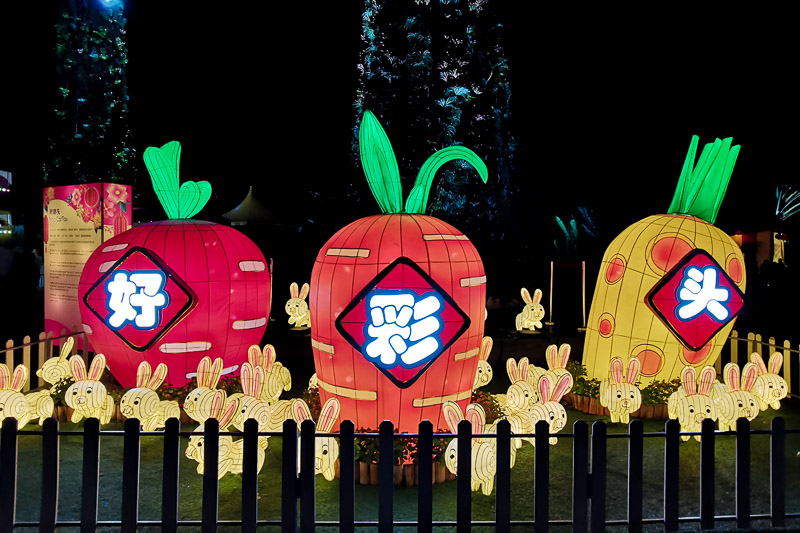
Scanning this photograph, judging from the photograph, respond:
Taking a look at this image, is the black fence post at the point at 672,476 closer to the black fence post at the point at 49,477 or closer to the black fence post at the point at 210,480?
the black fence post at the point at 210,480

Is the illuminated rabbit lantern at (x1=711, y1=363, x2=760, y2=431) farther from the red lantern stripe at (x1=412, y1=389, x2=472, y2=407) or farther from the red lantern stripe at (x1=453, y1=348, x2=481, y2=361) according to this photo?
the red lantern stripe at (x1=412, y1=389, x2=472, y2=407)

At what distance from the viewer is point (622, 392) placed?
629cm

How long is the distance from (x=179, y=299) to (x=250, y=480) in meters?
3.31

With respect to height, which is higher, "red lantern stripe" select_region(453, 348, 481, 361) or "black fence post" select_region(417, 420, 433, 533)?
→ "red lantern stripe" select_region(453, 348, 481, 361)

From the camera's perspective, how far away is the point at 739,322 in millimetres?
13461

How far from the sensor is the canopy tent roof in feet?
57.3

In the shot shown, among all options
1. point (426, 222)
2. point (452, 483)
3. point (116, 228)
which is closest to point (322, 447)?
point (452, 483)

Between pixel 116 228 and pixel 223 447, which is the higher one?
pixel 116 228

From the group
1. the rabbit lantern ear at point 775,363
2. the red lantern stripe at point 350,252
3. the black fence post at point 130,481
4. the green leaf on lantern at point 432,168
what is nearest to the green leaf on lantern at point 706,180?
the rabbit lantern ear at point 775,363

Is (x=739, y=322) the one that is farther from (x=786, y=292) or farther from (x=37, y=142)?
(x=37, y=142)

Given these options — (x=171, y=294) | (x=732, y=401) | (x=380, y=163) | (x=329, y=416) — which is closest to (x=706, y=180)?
(x=732, y=401)

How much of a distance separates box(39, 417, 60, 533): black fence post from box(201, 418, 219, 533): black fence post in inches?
37.2

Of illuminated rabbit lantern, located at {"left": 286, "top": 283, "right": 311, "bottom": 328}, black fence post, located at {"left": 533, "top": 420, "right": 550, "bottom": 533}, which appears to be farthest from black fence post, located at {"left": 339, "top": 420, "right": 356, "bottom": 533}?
illuminated rabbit lantern, located at {"left": 286, "top": 283, "right": 311, "bottom": 328}

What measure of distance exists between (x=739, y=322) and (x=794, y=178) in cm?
498
